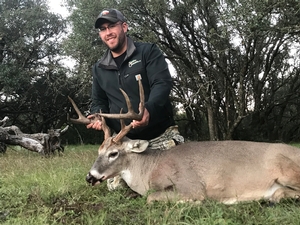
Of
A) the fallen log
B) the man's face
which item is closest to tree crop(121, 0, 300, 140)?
the fallen log

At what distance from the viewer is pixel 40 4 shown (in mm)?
19703

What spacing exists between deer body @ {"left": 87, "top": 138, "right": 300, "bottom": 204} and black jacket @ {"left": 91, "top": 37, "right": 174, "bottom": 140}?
2.04 feet

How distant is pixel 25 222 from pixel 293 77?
18739mm

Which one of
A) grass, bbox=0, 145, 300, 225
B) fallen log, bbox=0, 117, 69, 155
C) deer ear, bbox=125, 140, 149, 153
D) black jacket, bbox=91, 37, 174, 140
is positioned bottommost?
fallen log, bbox=0, 117, 69, 155

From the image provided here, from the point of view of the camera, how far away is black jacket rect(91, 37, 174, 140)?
5098mm

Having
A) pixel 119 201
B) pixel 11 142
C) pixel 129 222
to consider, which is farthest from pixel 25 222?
pixel 11 142

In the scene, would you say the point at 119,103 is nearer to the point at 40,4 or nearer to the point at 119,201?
the point at 119,201

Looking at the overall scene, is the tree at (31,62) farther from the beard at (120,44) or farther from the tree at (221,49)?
the beard at (120,44)

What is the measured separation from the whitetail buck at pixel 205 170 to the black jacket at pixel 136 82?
1.91 ft

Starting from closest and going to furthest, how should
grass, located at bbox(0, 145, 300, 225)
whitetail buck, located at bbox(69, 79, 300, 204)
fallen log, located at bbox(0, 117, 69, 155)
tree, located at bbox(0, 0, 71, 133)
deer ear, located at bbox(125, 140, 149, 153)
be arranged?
grass, located at bbox(0, 145, 300, 225) < whitetail buck, located at bbox(69, 79, 300, 204) < deer ear, located at bbox(125, 140, 149, 153) < fallen log, located at bbox(0, 117, 69, 155) < tree, located at bbox(0, 0, 71, 133)

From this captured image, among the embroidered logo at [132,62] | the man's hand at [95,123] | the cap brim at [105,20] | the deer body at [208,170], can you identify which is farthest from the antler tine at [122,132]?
the cap brim at [105,20]

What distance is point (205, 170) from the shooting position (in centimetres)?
442

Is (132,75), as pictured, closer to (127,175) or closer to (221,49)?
(127,175)

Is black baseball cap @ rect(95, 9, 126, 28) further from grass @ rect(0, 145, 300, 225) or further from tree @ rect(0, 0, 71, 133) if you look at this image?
tree @ rect(0, 0, 71, 133)
